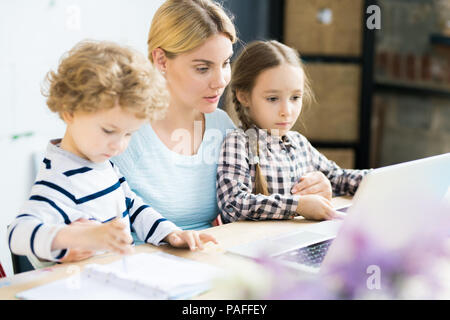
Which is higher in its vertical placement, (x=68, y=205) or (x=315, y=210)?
(x=68, y=205)

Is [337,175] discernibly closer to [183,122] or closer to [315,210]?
[315,210]

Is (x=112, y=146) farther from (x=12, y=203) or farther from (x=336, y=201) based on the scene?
(x=12, y=203)

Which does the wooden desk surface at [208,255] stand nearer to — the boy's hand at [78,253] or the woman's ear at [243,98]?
the boy's hand at [78,253]

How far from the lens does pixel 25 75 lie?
7.40ft

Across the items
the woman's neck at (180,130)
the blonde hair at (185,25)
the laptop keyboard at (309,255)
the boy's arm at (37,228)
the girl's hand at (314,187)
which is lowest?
the laptop keyboard at (309,255)

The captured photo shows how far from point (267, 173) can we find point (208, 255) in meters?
0.51

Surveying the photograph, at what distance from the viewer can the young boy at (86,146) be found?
1.05m

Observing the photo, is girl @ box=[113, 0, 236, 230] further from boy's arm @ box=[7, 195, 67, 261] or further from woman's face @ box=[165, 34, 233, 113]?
boy's arm @ box=[7, 195, 67, 261]

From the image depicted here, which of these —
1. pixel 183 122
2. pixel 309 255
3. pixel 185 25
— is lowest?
pixel 309 255

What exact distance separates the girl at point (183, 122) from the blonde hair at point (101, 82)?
0.32 m

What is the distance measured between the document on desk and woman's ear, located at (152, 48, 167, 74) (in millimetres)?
643

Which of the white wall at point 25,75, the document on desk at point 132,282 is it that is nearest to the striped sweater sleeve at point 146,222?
the document on desk at point 132,282

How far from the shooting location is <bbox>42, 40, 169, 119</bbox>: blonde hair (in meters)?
1.12

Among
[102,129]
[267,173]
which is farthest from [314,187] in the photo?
[102,129]
